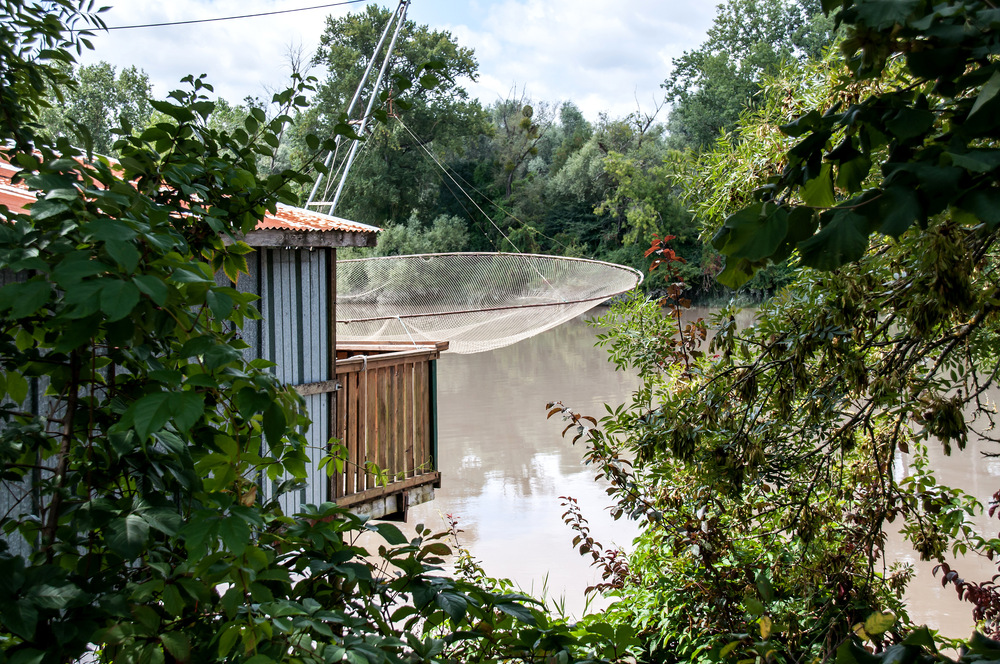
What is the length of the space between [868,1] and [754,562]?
3555 mm

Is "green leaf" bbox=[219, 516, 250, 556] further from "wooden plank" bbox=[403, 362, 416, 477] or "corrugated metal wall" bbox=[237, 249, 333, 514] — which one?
"wooden plank" bbox=[403, 362, 416, 477]

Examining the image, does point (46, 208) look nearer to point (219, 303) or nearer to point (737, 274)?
point (219, 303)

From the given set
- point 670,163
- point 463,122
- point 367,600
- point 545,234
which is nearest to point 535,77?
point 463,122

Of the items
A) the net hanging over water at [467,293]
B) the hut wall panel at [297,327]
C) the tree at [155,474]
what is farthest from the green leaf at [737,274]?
the net hanging over water at [467,293]

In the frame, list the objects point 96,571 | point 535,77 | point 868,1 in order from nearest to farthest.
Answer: point 868,1 → point 96,571 → point 535,77

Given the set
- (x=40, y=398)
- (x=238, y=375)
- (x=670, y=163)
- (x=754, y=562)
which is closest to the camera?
(x=238, y=375)

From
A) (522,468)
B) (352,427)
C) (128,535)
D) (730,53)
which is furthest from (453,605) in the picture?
(730,53)

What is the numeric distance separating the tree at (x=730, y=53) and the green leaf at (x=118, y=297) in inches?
1244

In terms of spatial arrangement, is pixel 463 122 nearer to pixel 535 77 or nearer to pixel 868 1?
pixel 535 77

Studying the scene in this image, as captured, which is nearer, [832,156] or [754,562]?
[832,156]

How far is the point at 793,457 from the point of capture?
2.64m

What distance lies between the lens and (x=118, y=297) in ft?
2.64

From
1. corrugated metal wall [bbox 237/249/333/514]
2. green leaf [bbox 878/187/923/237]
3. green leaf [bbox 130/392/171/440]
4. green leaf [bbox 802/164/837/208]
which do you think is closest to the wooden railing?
corrugated metal wall [bbox 237/249/333/514]

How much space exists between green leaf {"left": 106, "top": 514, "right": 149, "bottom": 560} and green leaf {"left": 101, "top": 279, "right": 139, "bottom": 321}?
31 cm
